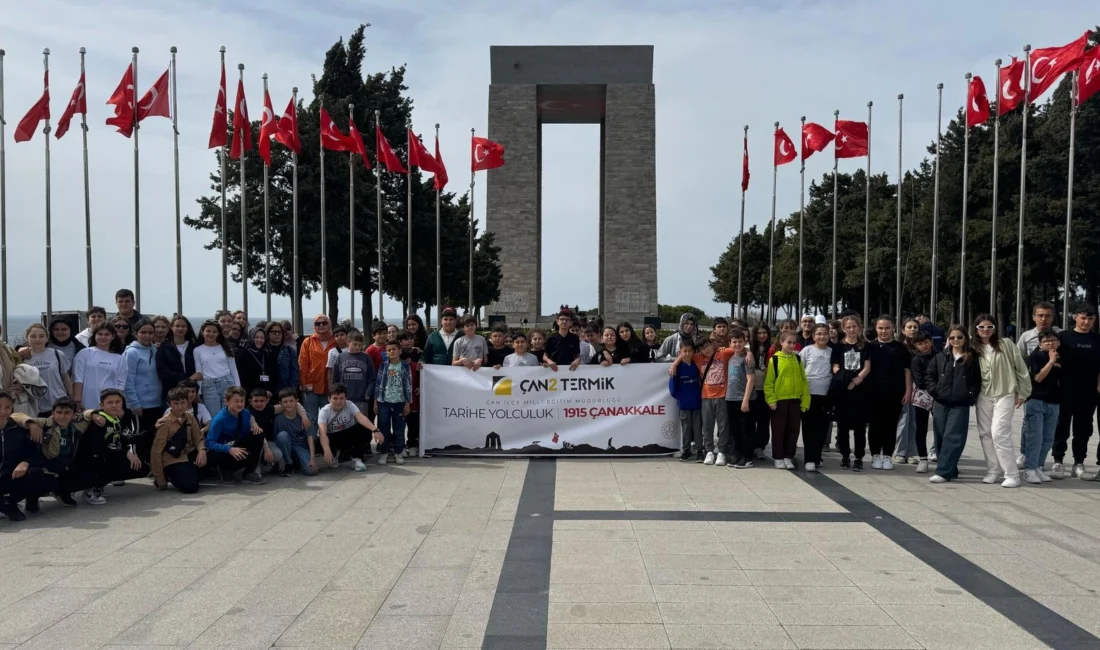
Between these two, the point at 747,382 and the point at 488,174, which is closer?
the point at 747,382

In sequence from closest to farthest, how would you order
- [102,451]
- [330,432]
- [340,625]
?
1. [340,625]
2. [102,451]
3. [330,432]

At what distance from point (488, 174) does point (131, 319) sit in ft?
110

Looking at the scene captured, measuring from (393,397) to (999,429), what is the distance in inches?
226

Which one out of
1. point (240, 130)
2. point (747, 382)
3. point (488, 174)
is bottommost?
point (747, 382)

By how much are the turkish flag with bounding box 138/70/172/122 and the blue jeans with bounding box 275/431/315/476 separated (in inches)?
432

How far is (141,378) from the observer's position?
7699 mm

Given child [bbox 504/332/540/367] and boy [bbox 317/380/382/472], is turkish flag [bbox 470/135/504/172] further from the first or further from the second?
boy [bbox 317/380/382/472]

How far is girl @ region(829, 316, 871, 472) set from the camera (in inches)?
336

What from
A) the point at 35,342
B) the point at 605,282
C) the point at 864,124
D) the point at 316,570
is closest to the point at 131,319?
the point at 35,342

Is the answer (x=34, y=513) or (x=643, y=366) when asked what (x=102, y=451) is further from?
(x=643, y=366)

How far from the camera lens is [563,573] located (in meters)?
4.95

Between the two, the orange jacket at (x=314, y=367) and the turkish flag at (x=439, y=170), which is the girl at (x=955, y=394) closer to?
the orange jacket at (x=314, y=367)

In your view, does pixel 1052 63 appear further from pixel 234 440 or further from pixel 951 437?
pixel 234 440

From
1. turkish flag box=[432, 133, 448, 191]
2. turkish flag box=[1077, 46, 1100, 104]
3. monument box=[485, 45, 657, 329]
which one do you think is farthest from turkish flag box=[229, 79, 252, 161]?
monument box=[485, 45, 657, 329]
